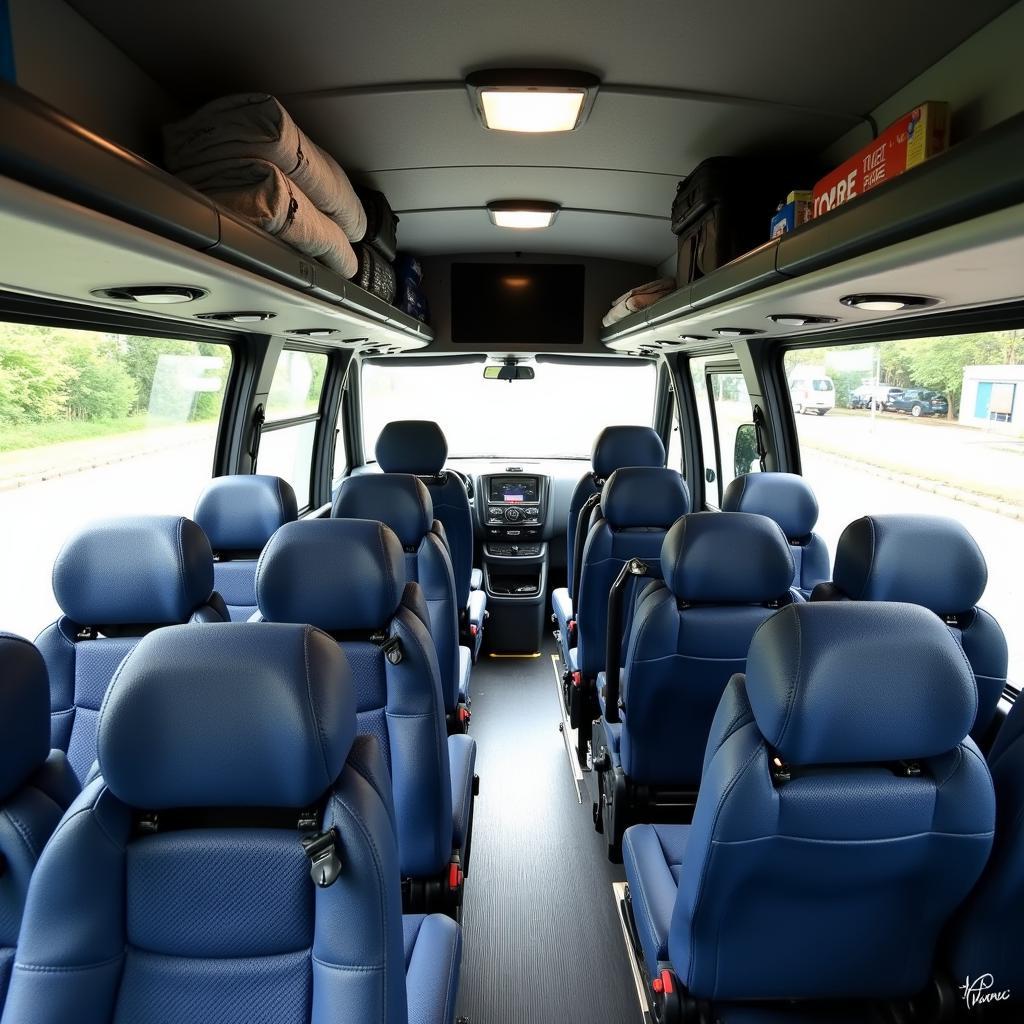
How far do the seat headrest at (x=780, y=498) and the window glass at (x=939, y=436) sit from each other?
24cm

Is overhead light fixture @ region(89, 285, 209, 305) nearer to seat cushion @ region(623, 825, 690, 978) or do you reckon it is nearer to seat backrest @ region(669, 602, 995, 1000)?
seat backrest @ region(669, 602, 995, 1000)

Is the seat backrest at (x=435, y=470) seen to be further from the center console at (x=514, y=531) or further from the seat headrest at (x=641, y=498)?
the seat headrest at (x=641, y=498)

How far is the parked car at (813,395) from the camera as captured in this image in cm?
450

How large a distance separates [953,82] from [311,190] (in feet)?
6.86

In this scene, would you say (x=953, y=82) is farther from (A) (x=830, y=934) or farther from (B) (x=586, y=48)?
(A) (x=830, y=934)

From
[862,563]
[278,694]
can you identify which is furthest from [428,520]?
[278,694]

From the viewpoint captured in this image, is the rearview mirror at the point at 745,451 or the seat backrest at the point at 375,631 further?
the rearview mirror at the point at 745,451

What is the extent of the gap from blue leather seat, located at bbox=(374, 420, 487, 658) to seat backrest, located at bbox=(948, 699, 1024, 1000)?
357 cm

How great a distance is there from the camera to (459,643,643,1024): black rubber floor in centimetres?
280

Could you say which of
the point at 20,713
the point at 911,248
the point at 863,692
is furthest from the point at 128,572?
the point at 911,248

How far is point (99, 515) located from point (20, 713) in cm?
121

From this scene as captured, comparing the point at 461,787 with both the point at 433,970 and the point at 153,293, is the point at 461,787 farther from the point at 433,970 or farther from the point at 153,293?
the point at 153,293

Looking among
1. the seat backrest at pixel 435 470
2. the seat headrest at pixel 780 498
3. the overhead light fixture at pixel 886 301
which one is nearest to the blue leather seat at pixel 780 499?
the seat headrest at pixel 780 498

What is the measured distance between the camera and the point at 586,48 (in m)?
2.46
